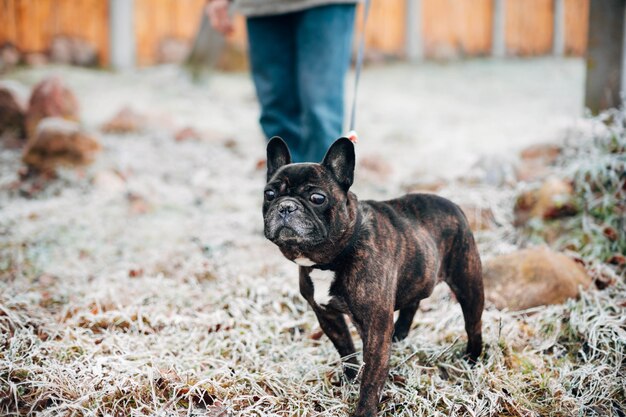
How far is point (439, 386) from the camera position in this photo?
7.09ft

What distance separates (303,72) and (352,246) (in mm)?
1581

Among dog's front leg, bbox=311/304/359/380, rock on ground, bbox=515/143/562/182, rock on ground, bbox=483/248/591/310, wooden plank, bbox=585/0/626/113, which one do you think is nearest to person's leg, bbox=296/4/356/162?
rock on ground, bbox=483/248/591/310

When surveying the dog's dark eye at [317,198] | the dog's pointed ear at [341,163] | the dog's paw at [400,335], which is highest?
the dog's pointed ear at [341,163]

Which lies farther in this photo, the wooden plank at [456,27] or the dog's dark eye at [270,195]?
the wooden plank at [456,27]

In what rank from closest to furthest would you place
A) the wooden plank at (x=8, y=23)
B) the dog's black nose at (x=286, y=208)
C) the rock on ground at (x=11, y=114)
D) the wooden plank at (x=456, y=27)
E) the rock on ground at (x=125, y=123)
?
the dog's black nose at (x=286, y=208)
the rock on ground at (x=11, y=114)
the rock on ground at (x=125, y=123)
the wooden plank at (x=8, y=23)
the wooden plank at (x=456, y=27)

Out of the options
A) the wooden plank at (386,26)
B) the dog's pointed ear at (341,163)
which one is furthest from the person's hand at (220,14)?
the wooden plank at (386,26)

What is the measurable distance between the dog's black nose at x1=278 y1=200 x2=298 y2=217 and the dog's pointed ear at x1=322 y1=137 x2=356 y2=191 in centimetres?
Answer: 20

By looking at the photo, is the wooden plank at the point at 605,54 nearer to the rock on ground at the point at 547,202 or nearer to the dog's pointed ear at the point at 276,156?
the rock on ground at the point at 547,202

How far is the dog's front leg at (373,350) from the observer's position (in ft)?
6.00

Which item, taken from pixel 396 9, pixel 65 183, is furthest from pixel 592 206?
pixel 396 9

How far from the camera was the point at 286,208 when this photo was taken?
1.71 meters

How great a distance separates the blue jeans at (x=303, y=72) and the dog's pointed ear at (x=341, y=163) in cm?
126

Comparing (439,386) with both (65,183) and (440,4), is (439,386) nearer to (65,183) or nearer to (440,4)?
(65,183)

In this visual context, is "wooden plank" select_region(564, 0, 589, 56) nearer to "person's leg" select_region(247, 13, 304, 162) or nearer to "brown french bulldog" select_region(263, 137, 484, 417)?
"person's leg" select_region(247, 13, 304, 162)
